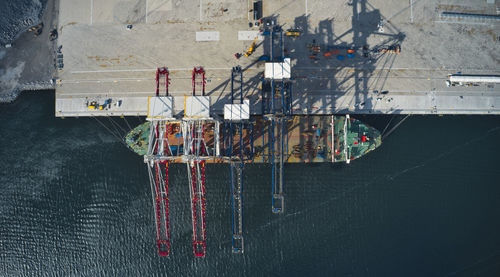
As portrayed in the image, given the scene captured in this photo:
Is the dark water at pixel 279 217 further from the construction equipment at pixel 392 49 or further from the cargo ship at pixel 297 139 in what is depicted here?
the construction equipment at pixel 392 49

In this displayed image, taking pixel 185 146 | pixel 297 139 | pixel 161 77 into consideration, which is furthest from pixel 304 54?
pixel 185 146

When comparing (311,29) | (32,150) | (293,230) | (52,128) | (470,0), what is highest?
(470,0)

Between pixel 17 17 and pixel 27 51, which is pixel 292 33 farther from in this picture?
pixel 17 17

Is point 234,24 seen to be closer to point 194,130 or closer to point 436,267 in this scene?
point 194,130

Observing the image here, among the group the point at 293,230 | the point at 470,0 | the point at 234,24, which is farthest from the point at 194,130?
the point at 470,0

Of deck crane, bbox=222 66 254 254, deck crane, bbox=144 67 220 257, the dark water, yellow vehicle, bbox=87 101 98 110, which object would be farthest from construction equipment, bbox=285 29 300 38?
yellow vehicle, bbox=87 101 98 110

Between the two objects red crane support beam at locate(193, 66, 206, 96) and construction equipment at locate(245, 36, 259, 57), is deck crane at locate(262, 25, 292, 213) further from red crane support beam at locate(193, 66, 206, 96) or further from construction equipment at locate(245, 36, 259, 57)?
red crane support beam at locate(193, 66, 206, 96)
